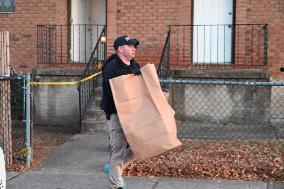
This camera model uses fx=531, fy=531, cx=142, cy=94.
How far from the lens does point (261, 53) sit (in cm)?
1207

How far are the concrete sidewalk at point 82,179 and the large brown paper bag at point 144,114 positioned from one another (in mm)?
1060

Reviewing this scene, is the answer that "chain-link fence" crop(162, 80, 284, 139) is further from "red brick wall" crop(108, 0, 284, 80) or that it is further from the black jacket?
the black jacket

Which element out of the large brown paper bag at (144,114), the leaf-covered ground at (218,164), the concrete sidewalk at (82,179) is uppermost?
the large brown paper bag at (144,114)

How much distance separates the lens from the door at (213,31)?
12406 mm

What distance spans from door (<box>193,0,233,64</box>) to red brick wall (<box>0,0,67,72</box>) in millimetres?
3260

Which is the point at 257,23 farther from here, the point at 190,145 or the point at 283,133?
the point at 190,145

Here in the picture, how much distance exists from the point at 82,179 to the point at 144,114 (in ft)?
5.65

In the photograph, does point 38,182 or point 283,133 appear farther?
point 283,133

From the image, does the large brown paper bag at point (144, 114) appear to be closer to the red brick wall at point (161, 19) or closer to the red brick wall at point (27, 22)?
the red brick wall at point (161, 19)

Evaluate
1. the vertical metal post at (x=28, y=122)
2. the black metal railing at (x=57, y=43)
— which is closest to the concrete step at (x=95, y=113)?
the black metal railing at (x=57, y=43)

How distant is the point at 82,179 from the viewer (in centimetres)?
704

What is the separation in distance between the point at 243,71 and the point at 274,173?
4.78 metres

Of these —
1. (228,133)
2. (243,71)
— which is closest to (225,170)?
(228,133)

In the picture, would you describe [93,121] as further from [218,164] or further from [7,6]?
[7,6]
